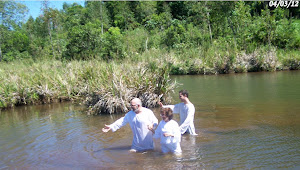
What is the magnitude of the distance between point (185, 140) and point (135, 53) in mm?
19470

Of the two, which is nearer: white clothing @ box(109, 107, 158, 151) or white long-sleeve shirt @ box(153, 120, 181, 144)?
white long-sleeve shirt @ box(153, 120, 181, 144)

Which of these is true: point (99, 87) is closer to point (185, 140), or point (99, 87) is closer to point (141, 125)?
point (185, 140)

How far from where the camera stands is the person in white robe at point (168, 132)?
607cm

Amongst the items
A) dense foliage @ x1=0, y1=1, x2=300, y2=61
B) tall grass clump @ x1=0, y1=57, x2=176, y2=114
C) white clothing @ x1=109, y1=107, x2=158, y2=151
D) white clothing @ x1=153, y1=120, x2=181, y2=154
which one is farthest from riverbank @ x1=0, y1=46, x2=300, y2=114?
white clothing @ x1=153, y1=120, x2=181, y2=154

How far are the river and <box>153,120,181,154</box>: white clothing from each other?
0.20 metres

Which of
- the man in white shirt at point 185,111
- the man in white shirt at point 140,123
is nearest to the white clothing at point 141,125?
the man in white shirt at point 140,123

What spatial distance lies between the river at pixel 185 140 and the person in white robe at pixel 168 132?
0.84 ft

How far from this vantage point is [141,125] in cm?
646

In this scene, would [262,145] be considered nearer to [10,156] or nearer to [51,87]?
[10,156]

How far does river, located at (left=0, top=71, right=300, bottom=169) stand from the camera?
6.28 m

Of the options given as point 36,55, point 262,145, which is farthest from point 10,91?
point 36,55

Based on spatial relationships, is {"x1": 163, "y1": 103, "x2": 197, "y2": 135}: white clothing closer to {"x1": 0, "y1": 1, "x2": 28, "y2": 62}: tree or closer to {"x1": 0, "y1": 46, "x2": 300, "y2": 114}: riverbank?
{"x1": 0, "y1": 46, "x2": 300, "y2": 114}: riverbank
